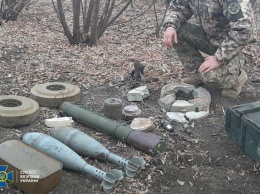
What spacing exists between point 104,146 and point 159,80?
1777 millimetres

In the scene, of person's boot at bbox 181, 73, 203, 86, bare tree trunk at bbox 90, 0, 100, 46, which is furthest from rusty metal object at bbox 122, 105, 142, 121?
bare tree trunk at bbox 90, 0, 100, 46

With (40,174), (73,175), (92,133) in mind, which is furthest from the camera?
(92,133)

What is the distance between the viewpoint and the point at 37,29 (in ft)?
22.0

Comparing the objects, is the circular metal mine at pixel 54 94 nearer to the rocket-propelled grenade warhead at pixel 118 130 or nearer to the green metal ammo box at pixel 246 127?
the rocket-propelled grenade warhead at pixel 118 130

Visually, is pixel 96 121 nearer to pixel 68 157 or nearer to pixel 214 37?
pixel 68 157

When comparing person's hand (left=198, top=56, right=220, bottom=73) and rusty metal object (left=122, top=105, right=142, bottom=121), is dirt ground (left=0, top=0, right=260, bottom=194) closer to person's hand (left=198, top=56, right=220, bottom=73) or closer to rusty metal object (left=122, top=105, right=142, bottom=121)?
rusty metal object (left=122, top=105, right=142, bottom=121)

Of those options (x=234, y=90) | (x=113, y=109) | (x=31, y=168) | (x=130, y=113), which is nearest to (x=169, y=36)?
(x=234, y=90)

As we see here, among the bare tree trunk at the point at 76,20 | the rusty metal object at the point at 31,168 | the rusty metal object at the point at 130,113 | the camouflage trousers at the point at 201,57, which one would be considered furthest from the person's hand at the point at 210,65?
the bare tree trunk at the point at 76,20

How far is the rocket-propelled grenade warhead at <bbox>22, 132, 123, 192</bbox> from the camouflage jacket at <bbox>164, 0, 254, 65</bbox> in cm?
173

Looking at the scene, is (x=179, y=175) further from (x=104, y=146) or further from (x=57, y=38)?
(x=57, y=38)

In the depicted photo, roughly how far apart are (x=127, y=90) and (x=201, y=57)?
970 mm

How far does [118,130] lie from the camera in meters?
3.37

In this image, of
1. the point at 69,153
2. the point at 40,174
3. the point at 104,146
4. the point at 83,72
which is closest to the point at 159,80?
the point at 83,72

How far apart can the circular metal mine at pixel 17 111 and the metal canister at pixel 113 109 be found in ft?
2.06
